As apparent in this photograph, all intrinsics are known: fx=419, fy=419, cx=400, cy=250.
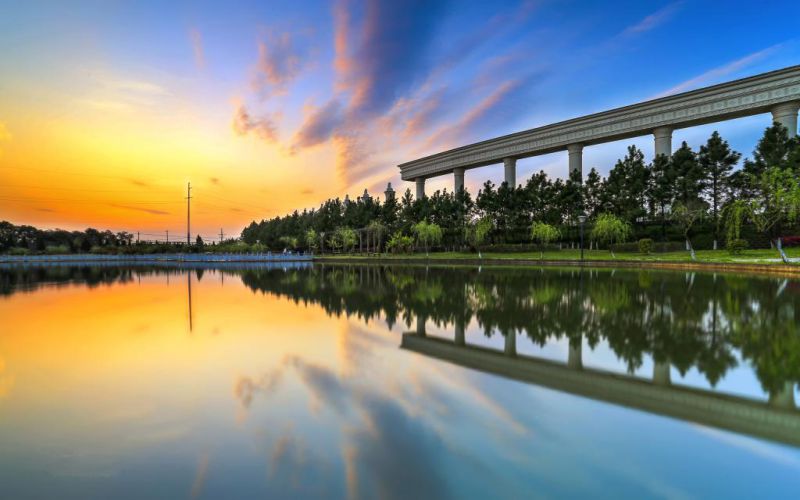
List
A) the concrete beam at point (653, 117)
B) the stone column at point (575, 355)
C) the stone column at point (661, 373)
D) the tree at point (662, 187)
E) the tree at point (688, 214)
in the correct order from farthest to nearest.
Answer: the tree at point (662, 187), the concrete beam at point (653, 117), the tree at point (688, 214), the stone column at point (575, 355), the stone column at point (661, 373)

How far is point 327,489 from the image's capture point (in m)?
2.51

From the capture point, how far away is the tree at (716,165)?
102ft

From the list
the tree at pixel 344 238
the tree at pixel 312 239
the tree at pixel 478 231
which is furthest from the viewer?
the tree at pixel 312 239

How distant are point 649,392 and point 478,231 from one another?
36.2 meters

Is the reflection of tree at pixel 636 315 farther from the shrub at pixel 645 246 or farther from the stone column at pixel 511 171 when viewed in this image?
the stone column at pixel 511 171

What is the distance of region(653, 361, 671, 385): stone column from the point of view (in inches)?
174

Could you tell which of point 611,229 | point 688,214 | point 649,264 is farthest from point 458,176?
point 649,264

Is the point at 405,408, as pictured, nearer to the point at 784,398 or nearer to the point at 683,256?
the point at 784,398

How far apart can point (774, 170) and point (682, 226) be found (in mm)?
7206

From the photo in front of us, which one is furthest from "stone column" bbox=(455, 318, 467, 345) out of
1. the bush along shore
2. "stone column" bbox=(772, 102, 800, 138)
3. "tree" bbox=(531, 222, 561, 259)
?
"stone column" bbox=(772, 102, 800, 138)

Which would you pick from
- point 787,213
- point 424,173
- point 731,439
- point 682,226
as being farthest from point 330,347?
point 424,173

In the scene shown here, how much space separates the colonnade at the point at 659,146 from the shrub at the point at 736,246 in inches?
435

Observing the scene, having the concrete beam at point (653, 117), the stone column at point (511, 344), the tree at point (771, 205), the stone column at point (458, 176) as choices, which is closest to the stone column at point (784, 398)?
the stone column at point (511, 344)

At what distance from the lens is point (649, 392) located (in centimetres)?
417
